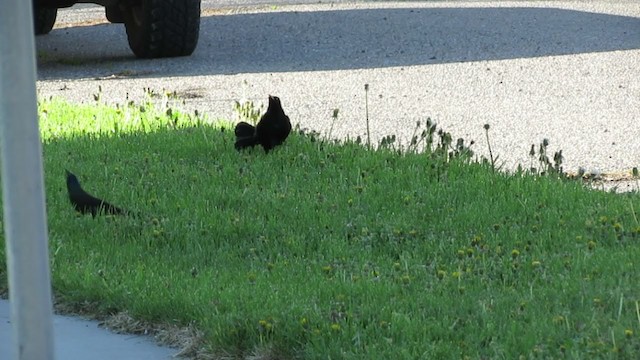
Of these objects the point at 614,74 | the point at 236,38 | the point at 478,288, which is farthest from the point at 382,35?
the point at 478,288

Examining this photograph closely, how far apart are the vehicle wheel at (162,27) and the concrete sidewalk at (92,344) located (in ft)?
22.2

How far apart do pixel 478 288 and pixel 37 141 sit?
5.82 ft

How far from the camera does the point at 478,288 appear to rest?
12.9 feet

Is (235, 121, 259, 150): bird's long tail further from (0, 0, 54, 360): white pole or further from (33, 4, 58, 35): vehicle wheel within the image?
(33, 4, 58, 35): vehicle wheel

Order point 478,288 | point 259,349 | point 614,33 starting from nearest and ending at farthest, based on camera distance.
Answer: point 259,349
point 478,288
point 614,33

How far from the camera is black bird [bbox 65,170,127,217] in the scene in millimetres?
4996

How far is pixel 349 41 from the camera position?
1212cm

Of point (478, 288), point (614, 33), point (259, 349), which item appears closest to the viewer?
point (259, 349)

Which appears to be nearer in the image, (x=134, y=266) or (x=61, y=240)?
(x=134, y=266)

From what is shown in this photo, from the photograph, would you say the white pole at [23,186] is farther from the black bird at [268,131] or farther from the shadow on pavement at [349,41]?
the shadow on pavement at [349,41]

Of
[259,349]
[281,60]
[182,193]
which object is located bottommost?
[259,349]

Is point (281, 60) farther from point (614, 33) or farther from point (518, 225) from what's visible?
point (518, 225)

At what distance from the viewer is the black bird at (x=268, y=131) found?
612cm

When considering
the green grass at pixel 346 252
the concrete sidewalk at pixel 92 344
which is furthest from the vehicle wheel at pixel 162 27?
the concrete sidewalk at pixel 92 344
